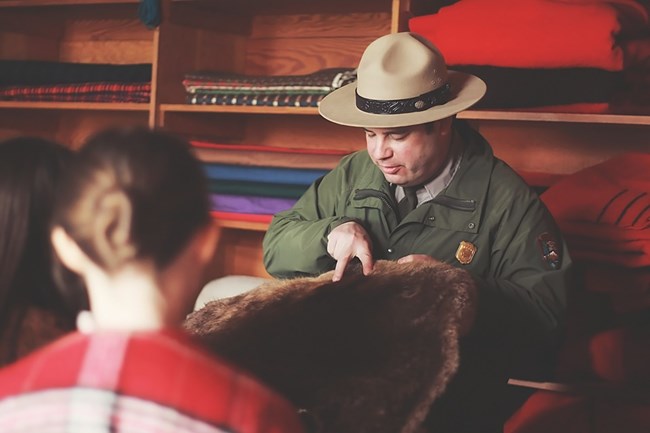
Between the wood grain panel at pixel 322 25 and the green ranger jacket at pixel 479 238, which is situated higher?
the wood grain panel at pixel 322 25

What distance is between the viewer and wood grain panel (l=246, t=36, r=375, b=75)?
306cm

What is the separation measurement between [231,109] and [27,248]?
75.6 inches

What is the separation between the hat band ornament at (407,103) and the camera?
1.90 m

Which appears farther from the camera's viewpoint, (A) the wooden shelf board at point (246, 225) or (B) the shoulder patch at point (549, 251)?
(A) the wooden shelf board at point (246, 225)

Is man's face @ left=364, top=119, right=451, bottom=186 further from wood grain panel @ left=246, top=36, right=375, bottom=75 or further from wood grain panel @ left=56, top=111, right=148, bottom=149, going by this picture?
wood grain panel @ left=56, top=111, right=148, bottom=149

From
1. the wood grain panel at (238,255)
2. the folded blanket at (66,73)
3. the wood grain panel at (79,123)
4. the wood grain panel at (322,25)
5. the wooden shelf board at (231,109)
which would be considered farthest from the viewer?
the wood grain panel at (79,123)

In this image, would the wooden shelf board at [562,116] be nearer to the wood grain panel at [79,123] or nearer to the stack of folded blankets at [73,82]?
the stack of folded blankets at [73,82]

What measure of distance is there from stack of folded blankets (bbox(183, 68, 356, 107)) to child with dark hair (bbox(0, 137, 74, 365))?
1747 millimetres

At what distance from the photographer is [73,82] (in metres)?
3.24

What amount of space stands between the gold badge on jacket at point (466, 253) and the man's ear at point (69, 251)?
3.88 feet

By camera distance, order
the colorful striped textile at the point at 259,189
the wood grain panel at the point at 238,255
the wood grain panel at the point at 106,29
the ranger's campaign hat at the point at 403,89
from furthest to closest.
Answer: the wood grain panel at the point at 106,29 < the wood grain panel at the point at 238,255 < the colorful striped textile at the point at 259,189 < the ranger's campaign hat at the point at 403,89

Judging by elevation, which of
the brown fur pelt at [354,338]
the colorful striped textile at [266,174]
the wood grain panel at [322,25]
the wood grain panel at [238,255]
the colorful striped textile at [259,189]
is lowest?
the wood grain panel at [238,255]

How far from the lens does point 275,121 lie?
321 centimetres

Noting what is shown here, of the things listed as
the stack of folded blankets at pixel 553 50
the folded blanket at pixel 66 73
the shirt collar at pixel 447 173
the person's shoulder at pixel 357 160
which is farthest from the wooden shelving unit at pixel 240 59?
the shirt collar at pixel 447 173
